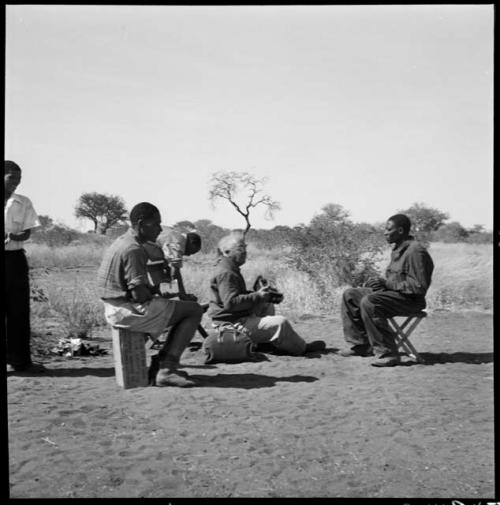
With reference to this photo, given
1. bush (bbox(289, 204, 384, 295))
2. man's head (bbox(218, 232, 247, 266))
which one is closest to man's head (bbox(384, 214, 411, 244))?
man's head (bbox(218, 232, 247, 266))

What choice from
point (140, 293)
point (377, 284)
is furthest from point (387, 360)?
point (140, 293)

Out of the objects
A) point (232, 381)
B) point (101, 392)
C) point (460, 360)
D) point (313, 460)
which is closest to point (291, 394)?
point (232, 381)

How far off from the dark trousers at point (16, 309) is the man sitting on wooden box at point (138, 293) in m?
0.98

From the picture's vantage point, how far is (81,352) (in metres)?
6.61

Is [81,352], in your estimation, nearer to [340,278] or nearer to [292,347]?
[292,347]

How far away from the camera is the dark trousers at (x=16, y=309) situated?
5.53 metres

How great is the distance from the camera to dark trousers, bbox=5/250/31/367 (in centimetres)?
553

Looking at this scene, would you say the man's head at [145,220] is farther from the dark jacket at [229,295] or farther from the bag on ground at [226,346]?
the bag on ground at [226,346]

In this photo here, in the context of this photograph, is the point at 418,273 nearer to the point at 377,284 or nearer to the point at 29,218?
the point at 377,284

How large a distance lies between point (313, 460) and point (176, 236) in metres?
3.95

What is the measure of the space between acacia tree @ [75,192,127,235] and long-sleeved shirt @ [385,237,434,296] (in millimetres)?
17357

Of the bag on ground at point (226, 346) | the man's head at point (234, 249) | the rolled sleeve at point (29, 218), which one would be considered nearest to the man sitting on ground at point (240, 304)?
the man's head at point (234, 249)

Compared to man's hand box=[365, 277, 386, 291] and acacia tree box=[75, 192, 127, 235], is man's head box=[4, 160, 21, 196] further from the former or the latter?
acacia tree box=[75, 192, 127, 235]

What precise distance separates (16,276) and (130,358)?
1.40 meters
